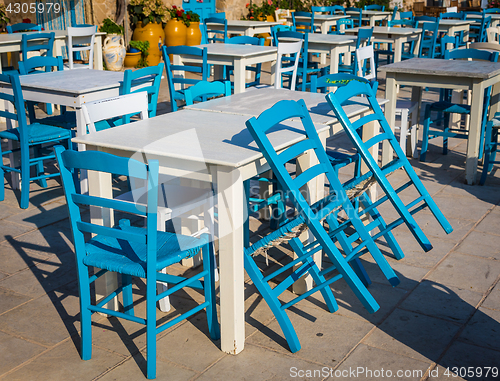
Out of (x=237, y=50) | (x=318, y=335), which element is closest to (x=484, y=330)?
(x=318, y=335)

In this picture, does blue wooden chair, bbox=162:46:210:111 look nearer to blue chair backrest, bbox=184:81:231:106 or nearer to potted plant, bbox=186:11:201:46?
blue chair backrest, bbox=184:81:231:106

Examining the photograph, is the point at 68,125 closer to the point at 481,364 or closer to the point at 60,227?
the point at 60,227

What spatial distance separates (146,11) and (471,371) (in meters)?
9.77

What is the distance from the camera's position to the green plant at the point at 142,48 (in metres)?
10.4

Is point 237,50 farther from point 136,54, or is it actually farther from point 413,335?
point 136,54

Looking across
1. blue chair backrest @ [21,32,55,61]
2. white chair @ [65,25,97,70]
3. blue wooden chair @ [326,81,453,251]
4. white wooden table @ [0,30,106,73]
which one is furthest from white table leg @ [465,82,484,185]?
white wooden table @ [0,30,106,73]

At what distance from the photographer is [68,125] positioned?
4.45 meters

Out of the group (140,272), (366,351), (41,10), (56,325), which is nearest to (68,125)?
(56,325)

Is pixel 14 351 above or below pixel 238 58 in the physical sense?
below

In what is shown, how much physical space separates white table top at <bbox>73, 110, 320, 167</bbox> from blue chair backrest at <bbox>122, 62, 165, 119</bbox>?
42.6 inches

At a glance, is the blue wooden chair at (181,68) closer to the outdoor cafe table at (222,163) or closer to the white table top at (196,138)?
the white table top at (196,138)

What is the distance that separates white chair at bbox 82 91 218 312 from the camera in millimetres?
2779

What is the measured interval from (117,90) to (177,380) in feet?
8.46

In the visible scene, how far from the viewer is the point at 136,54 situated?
10375 mm
